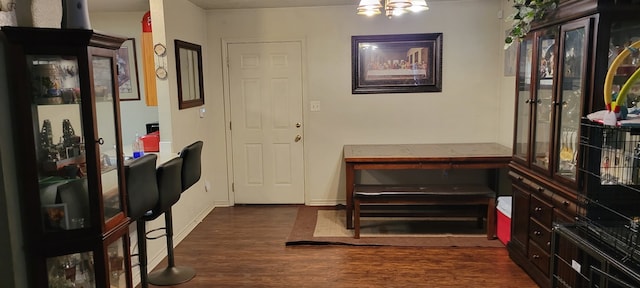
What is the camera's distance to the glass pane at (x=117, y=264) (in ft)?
7.80

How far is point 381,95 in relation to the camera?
16.2 ft

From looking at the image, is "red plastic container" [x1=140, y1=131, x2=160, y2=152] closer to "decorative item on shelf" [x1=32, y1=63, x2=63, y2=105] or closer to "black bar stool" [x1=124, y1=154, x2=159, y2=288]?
"black bar stool" [x1=124, y1=154, x2=159, y2=288]

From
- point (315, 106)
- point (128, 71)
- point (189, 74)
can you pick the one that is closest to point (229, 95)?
point (189, 74)

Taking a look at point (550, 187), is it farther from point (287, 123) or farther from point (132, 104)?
point (132, 104)

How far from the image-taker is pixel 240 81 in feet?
16.6

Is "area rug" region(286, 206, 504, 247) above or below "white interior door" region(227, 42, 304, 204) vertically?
below

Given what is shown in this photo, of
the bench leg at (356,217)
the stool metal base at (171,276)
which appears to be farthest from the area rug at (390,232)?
the stool metal base at (171,276)

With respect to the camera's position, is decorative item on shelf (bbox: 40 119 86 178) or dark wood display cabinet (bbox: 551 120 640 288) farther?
dark wood display cabinet (bbox: 551 120 640 288)

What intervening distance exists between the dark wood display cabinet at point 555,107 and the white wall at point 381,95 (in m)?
1.45

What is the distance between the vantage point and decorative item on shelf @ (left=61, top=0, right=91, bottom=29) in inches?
79.8

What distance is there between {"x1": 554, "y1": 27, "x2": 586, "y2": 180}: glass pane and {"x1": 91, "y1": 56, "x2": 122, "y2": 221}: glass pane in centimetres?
252

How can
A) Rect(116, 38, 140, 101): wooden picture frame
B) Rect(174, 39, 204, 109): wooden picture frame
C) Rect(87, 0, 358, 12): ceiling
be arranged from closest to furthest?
Rect(174, 39, 204, 109): wooden picture frame, Rect(87, 0, 358, 12): ceiling, Rect(116, 38, 140, 101): wooden picture frame

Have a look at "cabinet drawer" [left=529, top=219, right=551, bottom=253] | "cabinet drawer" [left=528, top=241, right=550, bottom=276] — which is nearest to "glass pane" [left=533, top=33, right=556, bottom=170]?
"cabinet drawer" [left=529, top=219, right=551, bottom=253]

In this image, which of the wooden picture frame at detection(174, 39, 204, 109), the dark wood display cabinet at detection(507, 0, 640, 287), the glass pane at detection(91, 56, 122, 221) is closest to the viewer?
the glass pane at detection(91, 56, 122, 221)
